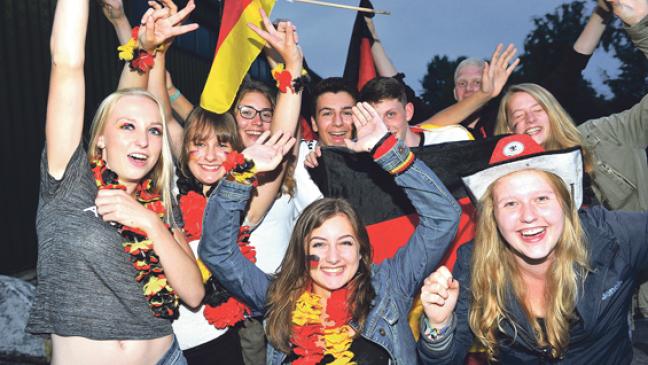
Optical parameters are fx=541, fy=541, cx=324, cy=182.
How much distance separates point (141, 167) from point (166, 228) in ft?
0.94

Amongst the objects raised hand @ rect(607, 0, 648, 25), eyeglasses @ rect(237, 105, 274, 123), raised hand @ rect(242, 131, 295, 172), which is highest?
raised hand @ rect(607, 0, 648, 25)

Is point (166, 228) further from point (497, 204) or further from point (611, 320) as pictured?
point (611, 320)

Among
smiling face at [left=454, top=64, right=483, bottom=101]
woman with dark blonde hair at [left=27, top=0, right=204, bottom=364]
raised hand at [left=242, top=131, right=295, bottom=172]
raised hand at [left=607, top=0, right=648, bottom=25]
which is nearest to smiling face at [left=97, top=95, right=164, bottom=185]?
woman with dark blonde hair at [left=27, top=0, right=204, bottom=364]

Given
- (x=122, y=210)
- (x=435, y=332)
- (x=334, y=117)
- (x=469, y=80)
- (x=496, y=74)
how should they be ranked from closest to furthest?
(x=122, y=210) < (x=435, y=332) < (x=334, y=117) < (x=496, y=74) < (x=469, y=80)

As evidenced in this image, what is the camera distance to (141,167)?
92.2 inches

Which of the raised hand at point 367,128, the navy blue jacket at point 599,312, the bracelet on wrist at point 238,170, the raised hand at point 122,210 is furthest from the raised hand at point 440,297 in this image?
the raised hand at point 122,210

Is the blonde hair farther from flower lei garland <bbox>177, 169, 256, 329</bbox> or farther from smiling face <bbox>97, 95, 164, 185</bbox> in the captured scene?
flower lei garland <bbox>177, 169, 256, 329</bbox>

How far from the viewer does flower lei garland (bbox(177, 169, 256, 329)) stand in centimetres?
270

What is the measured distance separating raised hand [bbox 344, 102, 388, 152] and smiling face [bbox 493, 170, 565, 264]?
600mm

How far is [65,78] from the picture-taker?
2.01m

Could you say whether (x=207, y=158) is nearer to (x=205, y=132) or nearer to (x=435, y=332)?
(x=205, y=132)

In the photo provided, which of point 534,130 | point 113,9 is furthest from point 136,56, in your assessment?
point 534,130

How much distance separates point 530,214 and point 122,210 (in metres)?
1.67

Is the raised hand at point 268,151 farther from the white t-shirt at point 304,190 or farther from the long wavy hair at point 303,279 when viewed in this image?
the white t-shirt at point 304,190
